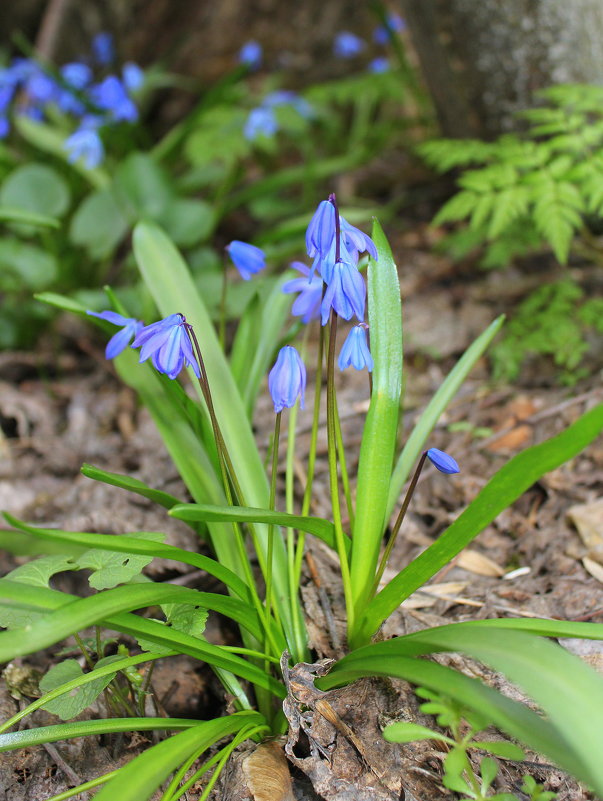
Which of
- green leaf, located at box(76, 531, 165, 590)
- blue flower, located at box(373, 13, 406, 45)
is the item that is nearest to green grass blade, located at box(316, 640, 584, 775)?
green leaf, located at box(76, 531, 165, 590)

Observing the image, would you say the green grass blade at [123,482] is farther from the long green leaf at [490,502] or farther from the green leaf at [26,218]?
the green leaf at [26,218]

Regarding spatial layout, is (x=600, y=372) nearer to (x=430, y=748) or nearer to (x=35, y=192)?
(x=430, y=748)

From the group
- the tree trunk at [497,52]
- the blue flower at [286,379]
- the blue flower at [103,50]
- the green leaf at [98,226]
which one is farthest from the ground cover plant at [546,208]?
the blue flower at [103,50]

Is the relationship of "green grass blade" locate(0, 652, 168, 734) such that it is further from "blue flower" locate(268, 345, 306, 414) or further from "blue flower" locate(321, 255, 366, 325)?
"blue flower" locate(321, 255, 366, 325)

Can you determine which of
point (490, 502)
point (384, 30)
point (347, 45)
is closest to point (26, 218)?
point (490, 502)

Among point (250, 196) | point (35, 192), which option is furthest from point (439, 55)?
point (35, 192)

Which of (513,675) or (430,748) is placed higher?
(513,675)

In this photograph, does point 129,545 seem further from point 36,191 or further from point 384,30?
point 384,30
